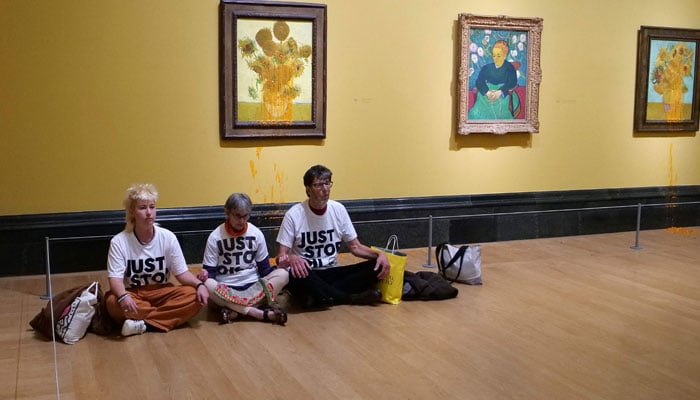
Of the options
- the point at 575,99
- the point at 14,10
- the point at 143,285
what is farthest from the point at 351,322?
the point at 575,99

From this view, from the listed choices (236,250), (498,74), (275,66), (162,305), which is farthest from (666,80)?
(162,305)

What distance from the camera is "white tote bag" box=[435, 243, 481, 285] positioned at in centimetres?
852

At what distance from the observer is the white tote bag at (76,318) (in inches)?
254

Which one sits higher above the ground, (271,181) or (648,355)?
(271,181)

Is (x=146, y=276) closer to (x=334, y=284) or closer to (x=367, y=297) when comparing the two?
(x=334, y=284)

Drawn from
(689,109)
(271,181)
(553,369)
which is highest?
→ (689,109)

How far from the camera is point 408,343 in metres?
6.48

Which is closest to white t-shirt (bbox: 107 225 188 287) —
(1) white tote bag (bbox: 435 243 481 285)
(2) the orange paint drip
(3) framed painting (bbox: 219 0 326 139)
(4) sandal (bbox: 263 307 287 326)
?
(4) sandal (bbox: 263 307 287 326)

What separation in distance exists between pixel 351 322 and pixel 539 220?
5203mm

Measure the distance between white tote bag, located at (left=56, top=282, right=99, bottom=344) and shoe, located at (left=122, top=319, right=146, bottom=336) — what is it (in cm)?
32

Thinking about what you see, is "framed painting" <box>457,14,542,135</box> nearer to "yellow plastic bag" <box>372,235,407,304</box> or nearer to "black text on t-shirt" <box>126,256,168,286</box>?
"yellow plastic bag" <box>372,235,407,304</box>

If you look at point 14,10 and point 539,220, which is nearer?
point 14,10

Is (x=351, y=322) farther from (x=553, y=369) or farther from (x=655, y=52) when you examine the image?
(x=655, y=52)

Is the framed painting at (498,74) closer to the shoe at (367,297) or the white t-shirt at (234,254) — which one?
the shoe at (367,297)
